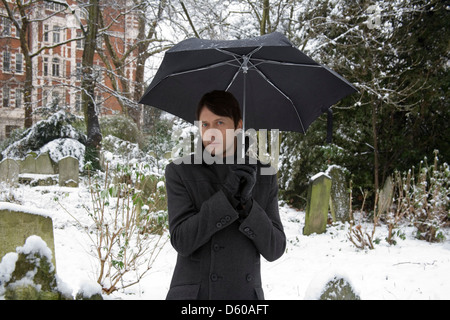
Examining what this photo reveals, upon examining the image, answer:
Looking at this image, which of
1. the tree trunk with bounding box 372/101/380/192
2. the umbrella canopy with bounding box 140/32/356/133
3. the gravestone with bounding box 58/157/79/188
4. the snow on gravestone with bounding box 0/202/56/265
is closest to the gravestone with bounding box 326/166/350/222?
the tree trunk with bounding box 372/101/380/192

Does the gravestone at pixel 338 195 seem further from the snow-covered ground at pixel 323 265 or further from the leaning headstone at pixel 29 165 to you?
the leaning headstone at pixel 29 165

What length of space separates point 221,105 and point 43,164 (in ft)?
35.3

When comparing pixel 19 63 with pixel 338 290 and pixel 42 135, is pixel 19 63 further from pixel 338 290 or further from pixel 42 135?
pixel 338 290

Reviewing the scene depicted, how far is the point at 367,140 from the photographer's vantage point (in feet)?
27.5

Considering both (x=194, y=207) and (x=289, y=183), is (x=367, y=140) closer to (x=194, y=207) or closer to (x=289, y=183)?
(x=289, y=183)

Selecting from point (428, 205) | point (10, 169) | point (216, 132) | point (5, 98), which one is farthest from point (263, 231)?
point (5, 98)

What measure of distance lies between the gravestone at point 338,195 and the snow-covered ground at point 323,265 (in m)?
0.43

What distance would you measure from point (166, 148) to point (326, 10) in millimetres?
6487

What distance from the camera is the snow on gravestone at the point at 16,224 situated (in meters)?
3.21

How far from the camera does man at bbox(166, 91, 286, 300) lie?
4.82ft

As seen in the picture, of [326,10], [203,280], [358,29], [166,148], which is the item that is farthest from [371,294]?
[166,148]

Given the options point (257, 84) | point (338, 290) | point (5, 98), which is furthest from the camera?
point (5, 98)

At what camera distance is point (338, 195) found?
7438 mm

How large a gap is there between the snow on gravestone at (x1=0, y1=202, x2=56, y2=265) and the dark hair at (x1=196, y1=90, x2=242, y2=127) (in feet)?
7.76
